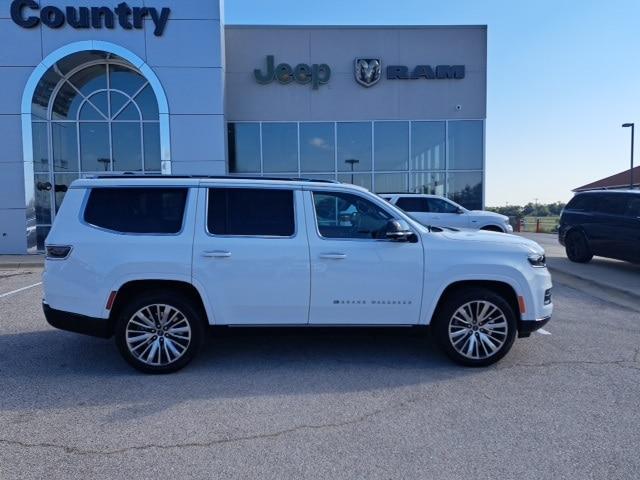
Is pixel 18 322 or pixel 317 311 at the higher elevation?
pixel 317 311

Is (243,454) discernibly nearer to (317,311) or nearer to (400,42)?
(317,311)

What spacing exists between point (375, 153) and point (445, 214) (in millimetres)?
4783

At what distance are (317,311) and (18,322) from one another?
4675mm

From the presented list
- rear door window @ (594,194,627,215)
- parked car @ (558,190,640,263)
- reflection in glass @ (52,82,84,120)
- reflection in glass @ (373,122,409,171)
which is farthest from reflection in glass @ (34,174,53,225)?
rear door window @ (594,194,627,215)

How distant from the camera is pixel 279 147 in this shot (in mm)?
16516

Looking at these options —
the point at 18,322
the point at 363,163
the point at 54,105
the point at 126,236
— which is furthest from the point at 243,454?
the point at 54,105

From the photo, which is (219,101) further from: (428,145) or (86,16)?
(428,145)

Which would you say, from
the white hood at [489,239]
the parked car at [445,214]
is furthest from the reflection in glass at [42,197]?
the white hood at [489,239]

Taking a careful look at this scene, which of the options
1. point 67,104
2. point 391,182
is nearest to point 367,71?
point 391,182

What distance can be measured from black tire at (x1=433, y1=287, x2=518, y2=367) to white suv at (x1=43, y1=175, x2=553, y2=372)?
1 centimetres

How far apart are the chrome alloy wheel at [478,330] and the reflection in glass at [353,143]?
41.3 feet

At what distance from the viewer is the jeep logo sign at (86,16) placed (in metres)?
13.9

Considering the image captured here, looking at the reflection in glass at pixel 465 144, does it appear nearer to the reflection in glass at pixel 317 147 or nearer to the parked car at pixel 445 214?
the parked car at pixel 445 214

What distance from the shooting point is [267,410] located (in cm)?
371
